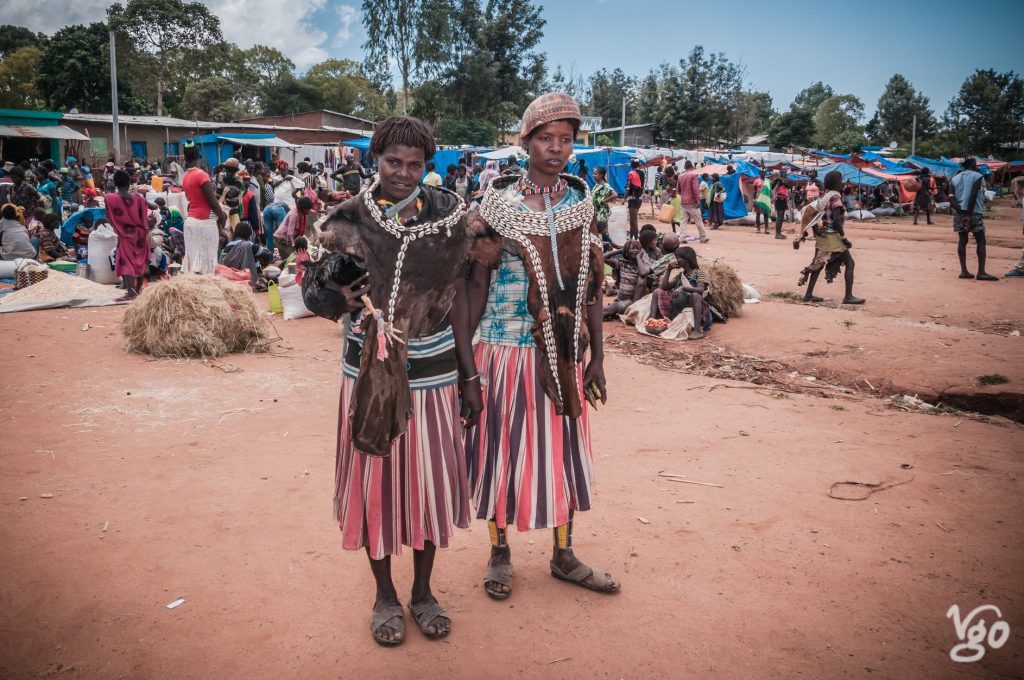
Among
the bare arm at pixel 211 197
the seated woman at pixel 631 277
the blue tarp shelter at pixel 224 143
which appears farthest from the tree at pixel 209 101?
the seated woman at pixel 631 277

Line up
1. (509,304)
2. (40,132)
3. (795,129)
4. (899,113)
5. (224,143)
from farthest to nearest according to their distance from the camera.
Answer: (899,113) → (795,129) → (224,143) → (40,132) → (509,304)

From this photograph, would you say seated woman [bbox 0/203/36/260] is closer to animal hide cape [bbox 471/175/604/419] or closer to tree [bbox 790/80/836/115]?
animal hide cape [bbox 471/175/604/419]

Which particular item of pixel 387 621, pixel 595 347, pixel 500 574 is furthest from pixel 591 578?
pixel 595 347

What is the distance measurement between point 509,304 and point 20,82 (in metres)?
59.2

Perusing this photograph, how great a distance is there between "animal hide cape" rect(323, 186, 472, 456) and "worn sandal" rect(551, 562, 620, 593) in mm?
1057

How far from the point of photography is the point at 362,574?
287 cm

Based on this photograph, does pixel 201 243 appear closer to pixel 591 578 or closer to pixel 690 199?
pixel 591 578

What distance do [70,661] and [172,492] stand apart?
136cm

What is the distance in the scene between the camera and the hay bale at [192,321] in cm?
623

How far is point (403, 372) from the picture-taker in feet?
7.39

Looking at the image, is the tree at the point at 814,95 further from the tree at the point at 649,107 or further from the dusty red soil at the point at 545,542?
the dusty red soil at the point at 545,542

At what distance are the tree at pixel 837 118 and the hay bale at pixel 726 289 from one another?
4756 cm

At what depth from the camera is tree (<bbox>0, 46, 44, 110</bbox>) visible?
4347 cm

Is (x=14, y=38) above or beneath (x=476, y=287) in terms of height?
above
